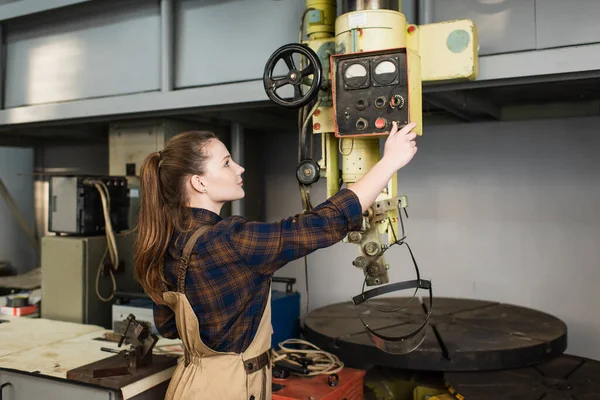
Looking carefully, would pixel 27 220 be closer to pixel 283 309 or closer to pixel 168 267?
pixel 283 309

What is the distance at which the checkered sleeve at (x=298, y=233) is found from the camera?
3.90 ft

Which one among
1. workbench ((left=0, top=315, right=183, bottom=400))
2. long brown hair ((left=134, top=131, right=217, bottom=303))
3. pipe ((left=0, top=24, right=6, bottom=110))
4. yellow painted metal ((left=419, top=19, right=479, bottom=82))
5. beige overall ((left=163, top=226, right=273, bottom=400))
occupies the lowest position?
workbench ((left=0, top=315, right=183, bottom=400))

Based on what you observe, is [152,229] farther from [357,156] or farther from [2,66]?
[2,66]

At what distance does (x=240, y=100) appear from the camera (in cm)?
195

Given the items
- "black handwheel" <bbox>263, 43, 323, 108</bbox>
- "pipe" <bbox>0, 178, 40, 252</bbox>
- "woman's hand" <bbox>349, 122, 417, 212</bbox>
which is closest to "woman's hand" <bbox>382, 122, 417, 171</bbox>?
"woman's hand" <bbox>349, 122, 417, 212</bbox>

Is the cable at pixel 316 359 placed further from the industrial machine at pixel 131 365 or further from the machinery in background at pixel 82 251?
the machinery in background at pixel 82 251

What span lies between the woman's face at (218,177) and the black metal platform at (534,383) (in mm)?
889

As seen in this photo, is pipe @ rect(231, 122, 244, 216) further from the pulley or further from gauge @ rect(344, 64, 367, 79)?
gauge @ rect(344, 64, 367, 79)

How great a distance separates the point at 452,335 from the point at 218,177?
1056 millimetres

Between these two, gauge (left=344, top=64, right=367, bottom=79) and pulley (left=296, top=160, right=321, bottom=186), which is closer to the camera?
gauge (left=344, top=64, right=367, bottom=79)

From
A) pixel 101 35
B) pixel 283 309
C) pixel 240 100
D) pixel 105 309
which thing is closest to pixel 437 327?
pixel 283 309

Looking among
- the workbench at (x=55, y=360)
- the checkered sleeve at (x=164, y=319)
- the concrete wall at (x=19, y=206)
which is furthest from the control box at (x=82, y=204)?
the concrete wall at (x=19, y=206)

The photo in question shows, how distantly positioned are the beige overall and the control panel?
1.48ft

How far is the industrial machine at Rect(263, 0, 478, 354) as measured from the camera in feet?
4.38
